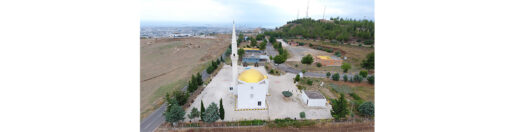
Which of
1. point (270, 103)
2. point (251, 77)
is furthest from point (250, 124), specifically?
point (270, 103)

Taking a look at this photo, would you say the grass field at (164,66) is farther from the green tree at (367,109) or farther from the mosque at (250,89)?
the green tree at (367,109)

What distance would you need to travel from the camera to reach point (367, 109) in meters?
6.15

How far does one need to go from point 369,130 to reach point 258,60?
1079 centimetres

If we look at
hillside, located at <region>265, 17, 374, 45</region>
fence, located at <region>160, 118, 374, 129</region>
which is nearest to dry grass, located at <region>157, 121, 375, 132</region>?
fence, located at <region>160, 118, 374, 129</region>

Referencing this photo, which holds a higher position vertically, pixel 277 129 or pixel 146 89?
pixel 146 89

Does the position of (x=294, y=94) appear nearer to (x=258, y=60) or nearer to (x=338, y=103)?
(x=338, y=103)

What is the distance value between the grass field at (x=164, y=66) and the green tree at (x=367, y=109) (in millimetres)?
6943

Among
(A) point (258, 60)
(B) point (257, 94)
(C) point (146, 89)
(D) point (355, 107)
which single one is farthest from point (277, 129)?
(A) point (258, 60)

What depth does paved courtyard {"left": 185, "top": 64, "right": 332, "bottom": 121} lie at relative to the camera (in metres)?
6.40

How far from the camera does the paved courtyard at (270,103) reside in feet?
21.0

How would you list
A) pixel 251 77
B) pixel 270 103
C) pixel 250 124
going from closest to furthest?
pixel 250 124, pixel 251 77, pixel 270 103

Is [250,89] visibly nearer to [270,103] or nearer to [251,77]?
[251,77]

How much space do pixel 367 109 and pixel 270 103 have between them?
3551 mm

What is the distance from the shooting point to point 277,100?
25.1ft
